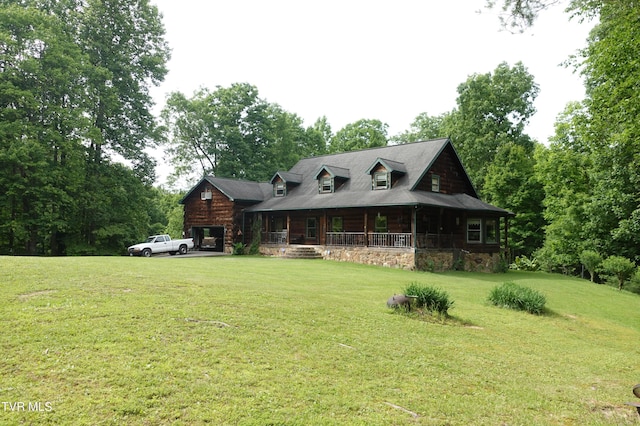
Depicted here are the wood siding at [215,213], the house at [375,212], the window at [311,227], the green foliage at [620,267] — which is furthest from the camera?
the wood siding at [215,213]

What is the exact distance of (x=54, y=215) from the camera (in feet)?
95.7

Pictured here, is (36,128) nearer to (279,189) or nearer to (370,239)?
(279,189)

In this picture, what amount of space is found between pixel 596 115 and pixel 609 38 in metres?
3.40

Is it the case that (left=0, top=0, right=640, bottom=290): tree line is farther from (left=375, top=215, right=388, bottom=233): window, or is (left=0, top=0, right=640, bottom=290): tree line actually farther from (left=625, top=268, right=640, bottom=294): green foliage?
(left=375, top=215, right=388, bottom=233): window

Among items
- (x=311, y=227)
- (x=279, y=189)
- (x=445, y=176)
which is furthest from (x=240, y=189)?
(x=445, y=176)

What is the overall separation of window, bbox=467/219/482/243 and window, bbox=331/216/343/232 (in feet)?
28.9

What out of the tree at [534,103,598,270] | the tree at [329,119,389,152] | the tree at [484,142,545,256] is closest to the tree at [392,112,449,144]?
the tree at [329,119,389,152]

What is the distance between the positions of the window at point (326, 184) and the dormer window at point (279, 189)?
4.08 m

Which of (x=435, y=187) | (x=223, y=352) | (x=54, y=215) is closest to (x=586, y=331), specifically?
(x=223, y=352)

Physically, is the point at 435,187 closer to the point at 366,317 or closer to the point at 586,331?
the point at 586,331

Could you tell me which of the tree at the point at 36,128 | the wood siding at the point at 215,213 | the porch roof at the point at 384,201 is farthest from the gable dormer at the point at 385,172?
the tree at the point at 36,128

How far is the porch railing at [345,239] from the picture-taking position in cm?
2756

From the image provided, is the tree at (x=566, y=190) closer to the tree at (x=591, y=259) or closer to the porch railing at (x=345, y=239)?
the tree at (x=591, y=259)

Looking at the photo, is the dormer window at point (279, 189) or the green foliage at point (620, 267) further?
the dormer window at point (279, 189)
